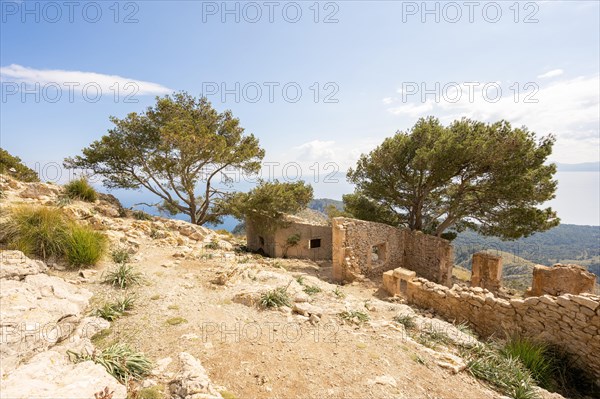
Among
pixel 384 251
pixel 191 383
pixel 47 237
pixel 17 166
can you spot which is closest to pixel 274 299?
pixel 191 383

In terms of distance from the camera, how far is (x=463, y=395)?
3734 mm

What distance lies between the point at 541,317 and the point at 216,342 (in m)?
6.86

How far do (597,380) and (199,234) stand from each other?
13.1 meters

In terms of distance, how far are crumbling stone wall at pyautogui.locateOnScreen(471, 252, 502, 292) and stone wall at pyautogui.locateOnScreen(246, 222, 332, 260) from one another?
24.9 feet

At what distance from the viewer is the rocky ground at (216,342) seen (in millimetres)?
3135

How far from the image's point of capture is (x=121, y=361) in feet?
11.0

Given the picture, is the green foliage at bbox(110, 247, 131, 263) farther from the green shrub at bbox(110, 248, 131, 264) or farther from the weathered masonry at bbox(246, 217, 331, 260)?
the weathered masonry at bbox(246, 217, 331, 260)

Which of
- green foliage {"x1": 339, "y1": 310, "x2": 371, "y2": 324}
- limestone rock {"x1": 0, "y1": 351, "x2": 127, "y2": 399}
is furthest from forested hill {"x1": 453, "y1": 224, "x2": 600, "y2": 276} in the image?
limestone rock {"x1": 0, "y1": 351, "x2": 127, "y2": 399}

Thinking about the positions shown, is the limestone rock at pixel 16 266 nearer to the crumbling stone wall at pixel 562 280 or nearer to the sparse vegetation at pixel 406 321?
the sparse vegetation at pixel 406 321

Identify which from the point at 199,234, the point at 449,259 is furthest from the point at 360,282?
the point at 199,234

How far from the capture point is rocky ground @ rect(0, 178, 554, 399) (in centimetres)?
313

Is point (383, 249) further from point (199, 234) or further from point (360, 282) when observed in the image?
point (199, 234)

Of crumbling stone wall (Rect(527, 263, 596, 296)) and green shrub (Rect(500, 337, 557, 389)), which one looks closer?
green shrub (Rect(500, 337, 557, 389))

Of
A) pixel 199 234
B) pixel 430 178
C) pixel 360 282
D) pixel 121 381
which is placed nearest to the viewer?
pixel 121 381
